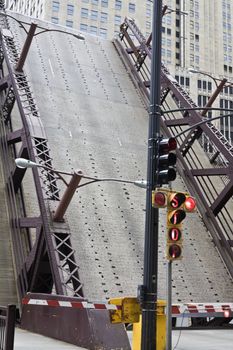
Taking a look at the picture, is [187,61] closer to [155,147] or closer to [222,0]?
[222,0]

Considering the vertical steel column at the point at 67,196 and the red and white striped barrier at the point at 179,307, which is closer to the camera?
the red and white striped barrier at the point at 179,307

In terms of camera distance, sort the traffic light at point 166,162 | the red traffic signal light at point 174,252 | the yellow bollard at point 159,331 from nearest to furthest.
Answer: the red traffic signal light at point 174,252 → the traffic light at point 166,162 → the yellow bollard at point 159,331

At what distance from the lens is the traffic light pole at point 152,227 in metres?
8.24

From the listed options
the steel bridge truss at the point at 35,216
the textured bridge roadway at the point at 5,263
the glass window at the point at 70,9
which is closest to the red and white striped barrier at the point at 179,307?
the steel bridge truss at the point at 35,216

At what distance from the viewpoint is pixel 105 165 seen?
22.0 m

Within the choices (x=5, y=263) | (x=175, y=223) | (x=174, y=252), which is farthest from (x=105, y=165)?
(x=174, y=252)

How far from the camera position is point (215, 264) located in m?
19.7

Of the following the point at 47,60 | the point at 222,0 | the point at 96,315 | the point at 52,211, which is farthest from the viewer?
the point at 222,0

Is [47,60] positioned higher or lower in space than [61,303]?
higher

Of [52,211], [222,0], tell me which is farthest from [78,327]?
[222,0]

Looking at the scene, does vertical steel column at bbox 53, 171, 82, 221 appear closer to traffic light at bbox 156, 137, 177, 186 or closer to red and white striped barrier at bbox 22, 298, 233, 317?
red and white striped barrier at bbox 22, 298, 233, 317

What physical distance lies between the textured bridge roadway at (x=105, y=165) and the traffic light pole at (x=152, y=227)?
791 cm

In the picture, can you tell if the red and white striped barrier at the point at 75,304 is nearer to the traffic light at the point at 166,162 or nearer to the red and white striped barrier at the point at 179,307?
the red and white striped barrier at the point at 179,307

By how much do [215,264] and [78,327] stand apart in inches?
370
